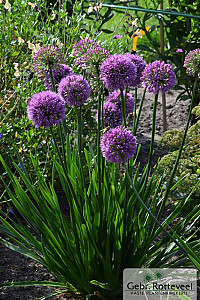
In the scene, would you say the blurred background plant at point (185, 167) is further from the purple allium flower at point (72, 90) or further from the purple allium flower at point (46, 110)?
the purple allium flower at point (46, 110)

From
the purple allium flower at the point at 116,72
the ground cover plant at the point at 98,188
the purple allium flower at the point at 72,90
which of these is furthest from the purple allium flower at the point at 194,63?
the purple allium flower at the point at 72,90

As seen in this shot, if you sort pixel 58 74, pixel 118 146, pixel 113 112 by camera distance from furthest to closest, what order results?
pixel 113 112, pixel 58 74, pixel 118 146

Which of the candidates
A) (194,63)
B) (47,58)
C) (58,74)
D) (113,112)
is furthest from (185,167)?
(47,58)

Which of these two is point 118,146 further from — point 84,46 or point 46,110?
point 84,46

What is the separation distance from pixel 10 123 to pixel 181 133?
4.10 ft

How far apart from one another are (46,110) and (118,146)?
31cm

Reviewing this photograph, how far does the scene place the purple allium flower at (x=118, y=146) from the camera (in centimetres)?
162

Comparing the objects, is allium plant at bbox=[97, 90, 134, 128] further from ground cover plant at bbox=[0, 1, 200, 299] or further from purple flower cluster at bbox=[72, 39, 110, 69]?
purple flower cluster at bbox=[72, 39, 110, 69]

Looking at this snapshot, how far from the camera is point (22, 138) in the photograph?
9.60 ft

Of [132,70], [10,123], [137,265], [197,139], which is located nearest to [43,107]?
[132,70]

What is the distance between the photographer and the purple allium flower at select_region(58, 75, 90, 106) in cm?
176

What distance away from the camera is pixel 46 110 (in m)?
1.63

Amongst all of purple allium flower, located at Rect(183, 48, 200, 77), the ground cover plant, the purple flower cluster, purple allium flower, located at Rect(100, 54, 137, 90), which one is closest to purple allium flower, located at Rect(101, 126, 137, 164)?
the ground cover plant

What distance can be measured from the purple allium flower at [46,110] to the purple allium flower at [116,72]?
0.70ft
